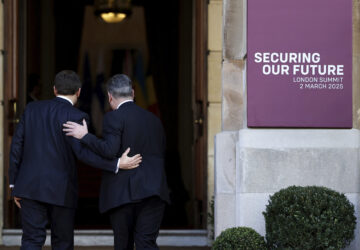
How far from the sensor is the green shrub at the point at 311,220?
20.1 ft

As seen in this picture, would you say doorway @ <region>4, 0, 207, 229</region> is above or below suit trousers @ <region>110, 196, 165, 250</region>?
above

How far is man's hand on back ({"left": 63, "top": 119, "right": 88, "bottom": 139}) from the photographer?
226 inches

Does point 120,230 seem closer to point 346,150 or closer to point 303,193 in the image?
point 303,193

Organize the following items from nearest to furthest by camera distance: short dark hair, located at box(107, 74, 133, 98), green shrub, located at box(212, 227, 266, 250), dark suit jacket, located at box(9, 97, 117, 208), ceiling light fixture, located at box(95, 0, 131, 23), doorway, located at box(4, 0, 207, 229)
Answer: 1. dark suit jacket, located at box(9, 97, 117, 208)
2. short dark hair, located at box(107, 74, 133, 98)
3. green shrub, located at box(212, 227, 266, 250)
4. doorway, located at box(4, 0, 207, 229)
5. ceiling light fixture, located at box(95, 0, 131, 23)

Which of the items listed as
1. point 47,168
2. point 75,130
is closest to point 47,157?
point 47,168

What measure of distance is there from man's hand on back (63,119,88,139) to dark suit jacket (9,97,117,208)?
5cm

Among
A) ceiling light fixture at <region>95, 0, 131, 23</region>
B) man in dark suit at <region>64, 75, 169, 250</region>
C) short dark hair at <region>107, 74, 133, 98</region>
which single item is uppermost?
ceiling light fixture at <region>95, 0, 131, 23</region>

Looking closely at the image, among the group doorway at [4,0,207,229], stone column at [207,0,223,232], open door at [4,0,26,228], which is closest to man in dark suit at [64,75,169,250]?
stone column at [207,0,223,232]

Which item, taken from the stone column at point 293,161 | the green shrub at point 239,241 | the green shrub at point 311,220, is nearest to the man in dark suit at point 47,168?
the green shrub at point 239,241

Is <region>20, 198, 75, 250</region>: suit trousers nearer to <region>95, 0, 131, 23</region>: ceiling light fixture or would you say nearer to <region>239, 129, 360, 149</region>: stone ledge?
<region>239, 129, 360, 149</region>: stone ledge

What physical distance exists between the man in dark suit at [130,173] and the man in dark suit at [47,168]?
0.09 metres

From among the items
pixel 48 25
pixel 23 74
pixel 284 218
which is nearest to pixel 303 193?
pixel 284 218

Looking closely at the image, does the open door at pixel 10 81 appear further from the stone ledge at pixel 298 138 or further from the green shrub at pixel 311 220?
the green shrub at pixel 311 220

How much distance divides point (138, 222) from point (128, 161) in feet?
1.66
